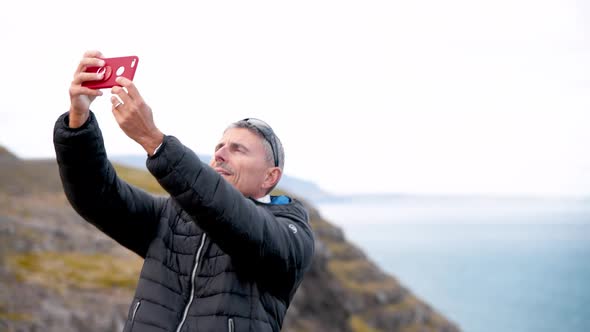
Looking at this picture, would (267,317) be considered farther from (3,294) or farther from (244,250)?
(3,294)

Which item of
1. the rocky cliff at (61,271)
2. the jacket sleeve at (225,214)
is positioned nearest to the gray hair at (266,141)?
the jacket sleeve at (225,214)

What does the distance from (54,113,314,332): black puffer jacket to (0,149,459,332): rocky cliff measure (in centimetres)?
1743

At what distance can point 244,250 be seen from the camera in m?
3.54

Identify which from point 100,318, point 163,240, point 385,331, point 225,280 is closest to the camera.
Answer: point 225,280

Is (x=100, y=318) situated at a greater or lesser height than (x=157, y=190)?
lesser

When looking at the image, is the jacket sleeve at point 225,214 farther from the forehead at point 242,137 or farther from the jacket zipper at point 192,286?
the forehead at point 242,137

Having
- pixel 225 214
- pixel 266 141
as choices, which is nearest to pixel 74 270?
pixel 266 141

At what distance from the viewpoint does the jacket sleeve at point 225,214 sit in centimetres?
325

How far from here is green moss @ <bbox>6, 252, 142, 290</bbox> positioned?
82.4 feet

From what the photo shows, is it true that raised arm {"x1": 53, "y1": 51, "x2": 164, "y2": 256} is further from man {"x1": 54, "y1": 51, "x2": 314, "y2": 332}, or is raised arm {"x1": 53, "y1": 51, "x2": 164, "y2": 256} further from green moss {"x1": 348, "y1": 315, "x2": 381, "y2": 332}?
green moss {"x1": 348, "y1": 315, "x2": 381, "y2": 332}

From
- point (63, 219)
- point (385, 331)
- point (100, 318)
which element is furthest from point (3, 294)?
point (385, 331)

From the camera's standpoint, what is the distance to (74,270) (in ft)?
91.5

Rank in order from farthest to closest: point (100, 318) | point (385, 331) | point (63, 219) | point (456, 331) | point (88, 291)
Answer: point (456, 331) < point (385, 331) < point (63, 219) < point (88, 291) < point (100, 318)

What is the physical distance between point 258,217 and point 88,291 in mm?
24363
